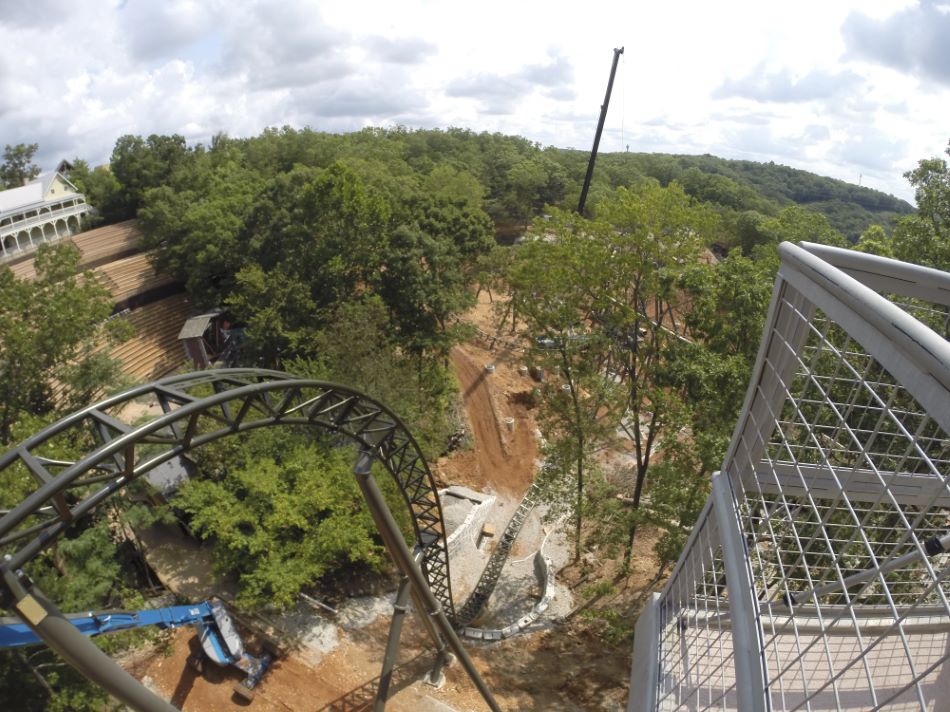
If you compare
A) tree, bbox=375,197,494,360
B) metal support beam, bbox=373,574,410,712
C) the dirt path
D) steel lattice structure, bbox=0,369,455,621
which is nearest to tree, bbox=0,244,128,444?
steel lattice structure, bbox=0,369,455,621

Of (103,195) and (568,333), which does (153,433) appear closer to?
(568,333)

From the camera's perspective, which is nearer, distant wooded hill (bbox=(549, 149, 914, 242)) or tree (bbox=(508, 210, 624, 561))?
tree (bbox=(508, 210, 624, 561))

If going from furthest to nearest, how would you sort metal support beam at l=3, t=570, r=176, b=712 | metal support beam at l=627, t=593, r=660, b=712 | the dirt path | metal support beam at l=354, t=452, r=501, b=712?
1. the dirt path
2. metal support beam at l=354, t=452, r=501, b=712
3. metal support beam at l=627, t=593, r=660, b=712
4. metal support beam at l=3, t=570, r=176, b=712

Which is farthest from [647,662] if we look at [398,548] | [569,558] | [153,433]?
[569,558]

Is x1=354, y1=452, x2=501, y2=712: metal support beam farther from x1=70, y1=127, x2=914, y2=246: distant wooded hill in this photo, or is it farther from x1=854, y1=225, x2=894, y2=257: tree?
x1=70, y1=127, x2=914, y2=246: distant wooded hill

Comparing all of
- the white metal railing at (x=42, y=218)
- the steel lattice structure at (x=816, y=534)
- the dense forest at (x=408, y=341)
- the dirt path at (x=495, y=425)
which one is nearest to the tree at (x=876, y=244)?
the dense forest at (x=408, y=341)
